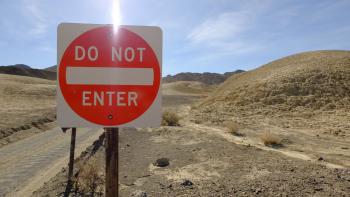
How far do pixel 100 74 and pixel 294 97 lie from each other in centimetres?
3314

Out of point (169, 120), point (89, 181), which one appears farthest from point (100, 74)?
point (169, 120)

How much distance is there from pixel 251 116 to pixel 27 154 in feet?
58.4

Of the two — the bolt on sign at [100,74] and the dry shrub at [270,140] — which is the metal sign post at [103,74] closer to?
the bolt on sign at [100,74]

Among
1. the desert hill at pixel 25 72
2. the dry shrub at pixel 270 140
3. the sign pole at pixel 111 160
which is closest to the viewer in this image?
the sign pole at pixel 111 160

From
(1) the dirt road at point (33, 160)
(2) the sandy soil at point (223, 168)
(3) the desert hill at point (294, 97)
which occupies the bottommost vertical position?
(1) the dirt road at point (33, 160)

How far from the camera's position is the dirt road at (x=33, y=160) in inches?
490

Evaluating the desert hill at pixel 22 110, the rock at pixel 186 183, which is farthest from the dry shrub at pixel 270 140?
the desert hill at pixel 22 110

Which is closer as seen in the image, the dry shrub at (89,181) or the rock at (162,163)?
the dry shrub at (89,181)

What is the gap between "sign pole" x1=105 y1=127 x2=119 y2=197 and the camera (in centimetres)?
287

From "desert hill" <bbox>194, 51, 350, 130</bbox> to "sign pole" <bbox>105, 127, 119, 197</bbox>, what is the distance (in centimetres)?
2387

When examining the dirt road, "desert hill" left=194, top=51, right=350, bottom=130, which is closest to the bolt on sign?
the dirt road

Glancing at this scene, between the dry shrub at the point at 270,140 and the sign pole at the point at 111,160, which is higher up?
the sign pole at the point at 111,160

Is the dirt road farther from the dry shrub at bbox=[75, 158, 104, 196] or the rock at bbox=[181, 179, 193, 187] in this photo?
the rock at bbox=[181, 179, 193, 187]

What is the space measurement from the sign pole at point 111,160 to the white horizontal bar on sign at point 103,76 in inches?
14.2
